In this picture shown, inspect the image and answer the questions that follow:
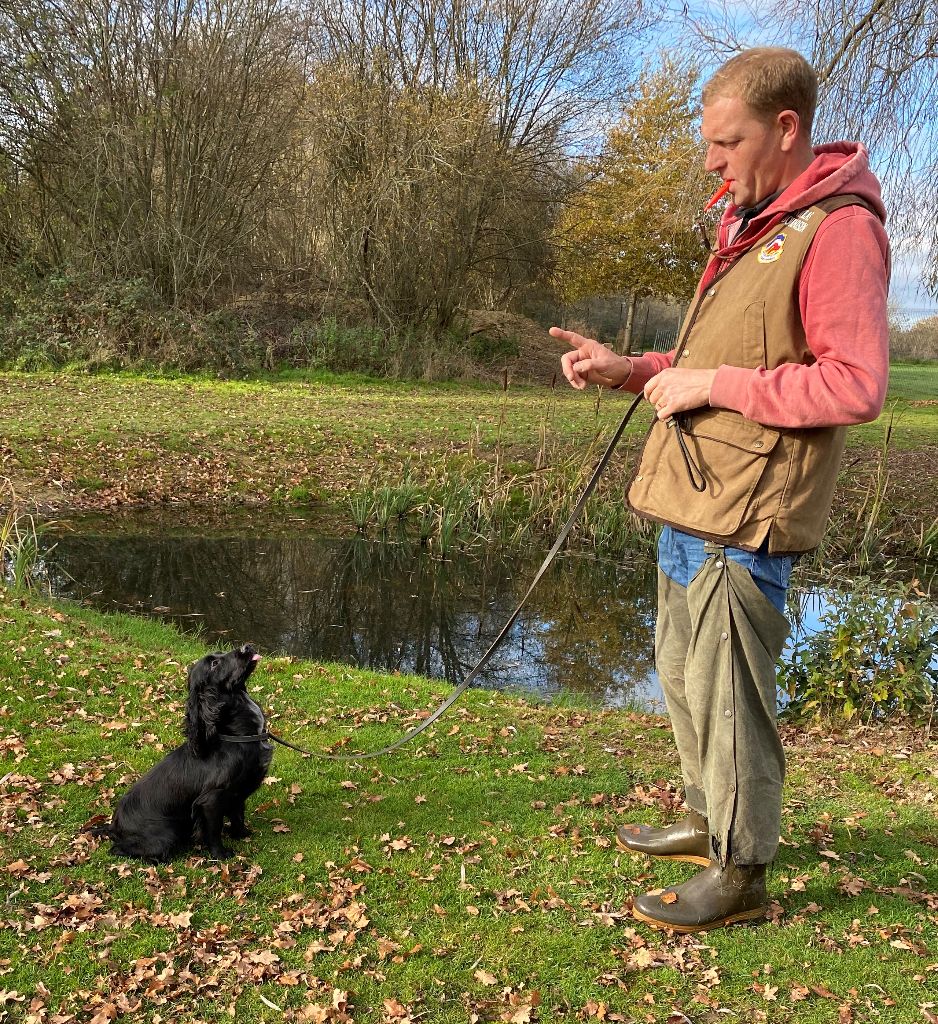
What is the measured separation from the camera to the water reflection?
746 centimetres

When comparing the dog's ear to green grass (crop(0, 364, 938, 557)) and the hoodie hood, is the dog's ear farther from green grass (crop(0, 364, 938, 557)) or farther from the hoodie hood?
green grass (crop(0, 364, 938, 557))

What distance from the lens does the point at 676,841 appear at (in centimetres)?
342

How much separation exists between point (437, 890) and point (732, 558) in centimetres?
175

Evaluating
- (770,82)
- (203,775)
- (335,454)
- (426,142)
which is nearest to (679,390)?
(770,82)

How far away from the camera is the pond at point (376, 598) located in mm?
7441

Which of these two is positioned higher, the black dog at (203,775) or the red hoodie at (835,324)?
the red hoodie at (835,324)

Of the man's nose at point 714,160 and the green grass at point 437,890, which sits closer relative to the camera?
the man's nose at point 714,160

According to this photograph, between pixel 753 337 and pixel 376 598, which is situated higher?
pixel 753 337

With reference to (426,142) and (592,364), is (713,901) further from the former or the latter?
(426,142)

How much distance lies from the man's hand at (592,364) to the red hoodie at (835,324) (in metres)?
0.67

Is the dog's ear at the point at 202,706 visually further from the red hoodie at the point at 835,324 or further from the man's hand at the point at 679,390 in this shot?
the red hoodie at the point at 835,324

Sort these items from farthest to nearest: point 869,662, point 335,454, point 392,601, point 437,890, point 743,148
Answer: point 335,454, point 392,601, point 869,662, point 437,890, point 743,148

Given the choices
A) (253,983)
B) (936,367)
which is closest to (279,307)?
(253,983)

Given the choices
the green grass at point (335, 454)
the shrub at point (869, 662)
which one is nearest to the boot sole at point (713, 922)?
the shrub at point (869, 662)
